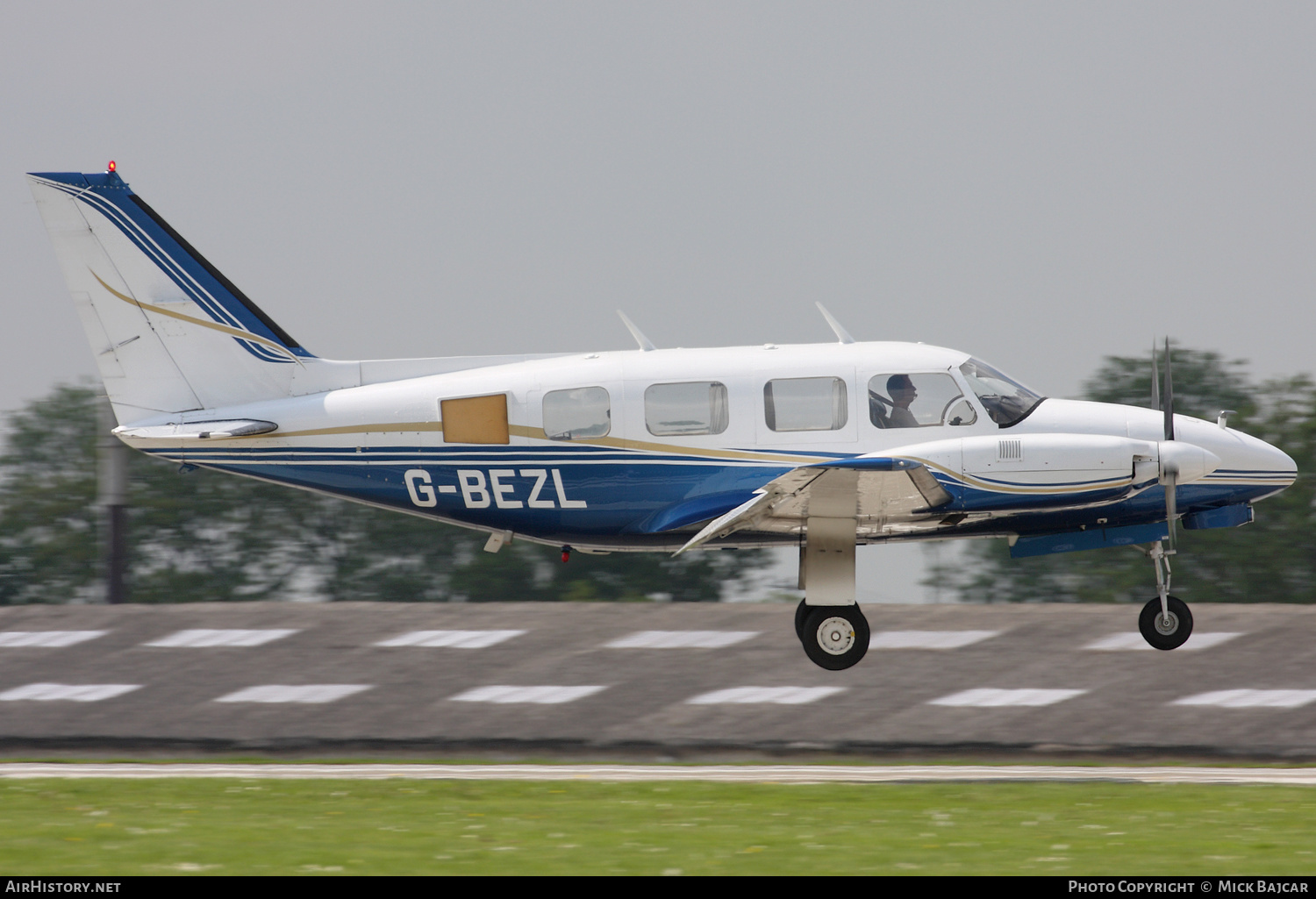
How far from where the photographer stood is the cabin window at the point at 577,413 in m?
15.6

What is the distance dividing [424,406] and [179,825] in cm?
523

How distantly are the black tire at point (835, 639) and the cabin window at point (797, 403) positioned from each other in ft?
7.77

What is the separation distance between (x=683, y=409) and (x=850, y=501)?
2027mm

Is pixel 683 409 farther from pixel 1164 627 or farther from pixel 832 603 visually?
pixel 1164 627

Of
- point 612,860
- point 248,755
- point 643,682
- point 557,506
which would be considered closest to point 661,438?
point 557,506

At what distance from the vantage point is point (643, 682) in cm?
2545

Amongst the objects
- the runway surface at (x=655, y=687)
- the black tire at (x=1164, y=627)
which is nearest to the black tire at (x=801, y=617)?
the black tire at (x=1164, y=627)

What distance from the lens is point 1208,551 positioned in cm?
4878

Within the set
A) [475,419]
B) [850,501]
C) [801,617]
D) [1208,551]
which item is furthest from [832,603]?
[1208,551]

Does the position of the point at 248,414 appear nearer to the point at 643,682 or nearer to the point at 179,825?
the point at 179,825

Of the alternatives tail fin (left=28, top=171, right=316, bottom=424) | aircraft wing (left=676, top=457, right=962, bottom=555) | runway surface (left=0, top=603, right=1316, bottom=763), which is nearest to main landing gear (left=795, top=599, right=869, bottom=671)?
aircraft wing (left=676, top=457, right=962, bottom=555)

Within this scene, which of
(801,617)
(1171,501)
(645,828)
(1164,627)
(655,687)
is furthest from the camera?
(655,687)

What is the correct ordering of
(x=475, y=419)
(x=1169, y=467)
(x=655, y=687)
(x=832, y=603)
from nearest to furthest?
(x=1169, y=467) → (x=475, y=419) → (x=832, y=603) → (x=655, y=687)

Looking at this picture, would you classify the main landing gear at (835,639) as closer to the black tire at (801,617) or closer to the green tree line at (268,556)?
the black tire at (801,617)
